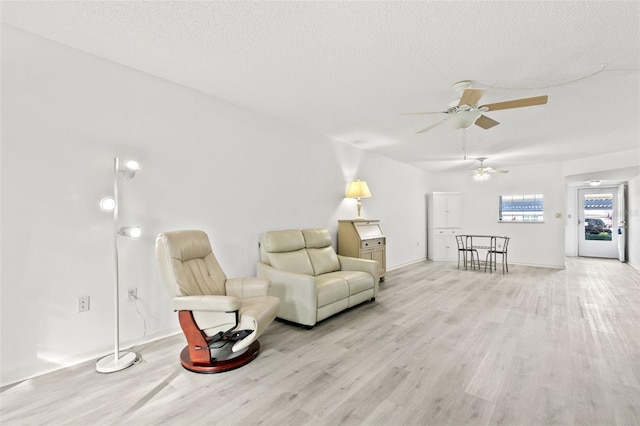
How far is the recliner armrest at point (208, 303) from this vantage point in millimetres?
2164

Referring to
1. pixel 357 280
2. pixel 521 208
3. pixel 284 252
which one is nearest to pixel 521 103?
pixel 357 280

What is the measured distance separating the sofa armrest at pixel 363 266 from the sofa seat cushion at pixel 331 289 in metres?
0.56

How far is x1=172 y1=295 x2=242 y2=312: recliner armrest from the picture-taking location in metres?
2.16

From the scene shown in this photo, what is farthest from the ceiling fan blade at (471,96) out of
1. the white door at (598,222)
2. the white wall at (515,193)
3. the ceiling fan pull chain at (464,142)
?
the white door at (598,222)

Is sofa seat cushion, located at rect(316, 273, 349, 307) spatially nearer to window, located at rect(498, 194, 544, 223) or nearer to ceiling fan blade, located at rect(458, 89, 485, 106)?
ceiling fan blade, located at rect(458, 89, 485, 106)

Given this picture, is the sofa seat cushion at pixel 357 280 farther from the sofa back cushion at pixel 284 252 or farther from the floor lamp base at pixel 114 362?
the floor lamp base at pixel 114 362

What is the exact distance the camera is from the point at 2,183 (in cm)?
208

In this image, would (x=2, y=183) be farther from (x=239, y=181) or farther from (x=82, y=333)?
(x=239, y=181)

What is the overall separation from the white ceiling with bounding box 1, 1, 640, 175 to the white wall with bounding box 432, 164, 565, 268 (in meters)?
3.56

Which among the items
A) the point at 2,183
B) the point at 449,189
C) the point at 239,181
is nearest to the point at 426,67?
the point at 239,181

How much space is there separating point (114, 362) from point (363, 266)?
9.27ft

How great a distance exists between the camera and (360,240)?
466cm

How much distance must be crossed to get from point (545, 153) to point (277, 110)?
532 cm

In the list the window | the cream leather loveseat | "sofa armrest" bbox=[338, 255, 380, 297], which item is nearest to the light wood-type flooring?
the cream leather loveseat
